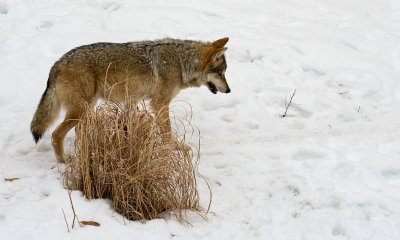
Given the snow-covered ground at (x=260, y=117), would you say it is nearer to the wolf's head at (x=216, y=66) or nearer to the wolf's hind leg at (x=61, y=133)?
the wolf's hind leg at (x=61, y=133)

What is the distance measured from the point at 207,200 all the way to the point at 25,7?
629 centimetres

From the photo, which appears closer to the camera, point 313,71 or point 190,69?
point 190,69

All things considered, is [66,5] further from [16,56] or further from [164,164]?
[164,164]

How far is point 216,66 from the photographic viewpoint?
5.23 m

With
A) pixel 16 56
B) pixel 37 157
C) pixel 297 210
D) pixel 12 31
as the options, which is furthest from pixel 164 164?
pixel 12 31

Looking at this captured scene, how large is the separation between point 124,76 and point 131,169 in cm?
154

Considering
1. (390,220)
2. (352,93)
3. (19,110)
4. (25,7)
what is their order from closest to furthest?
(390,220), (19,110), (352,93), (25,7)

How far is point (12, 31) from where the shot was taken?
274 inches

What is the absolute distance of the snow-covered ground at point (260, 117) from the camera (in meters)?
3.33

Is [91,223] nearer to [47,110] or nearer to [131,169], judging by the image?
[131,169]

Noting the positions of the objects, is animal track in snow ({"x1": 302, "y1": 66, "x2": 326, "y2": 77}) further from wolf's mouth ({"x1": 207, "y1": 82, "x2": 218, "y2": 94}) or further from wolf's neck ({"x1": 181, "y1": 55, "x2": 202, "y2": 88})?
wolf's neck ({"x1": 181, "y1": 55, "x2": 202, "y2": 88})

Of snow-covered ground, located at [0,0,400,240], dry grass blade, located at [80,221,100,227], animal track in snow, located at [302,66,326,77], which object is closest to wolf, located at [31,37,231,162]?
snow-covered ground, located at [0,0,400,240]

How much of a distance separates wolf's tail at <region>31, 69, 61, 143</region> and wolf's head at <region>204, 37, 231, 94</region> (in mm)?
2025

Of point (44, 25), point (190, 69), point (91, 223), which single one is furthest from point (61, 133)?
point (44, 25)
